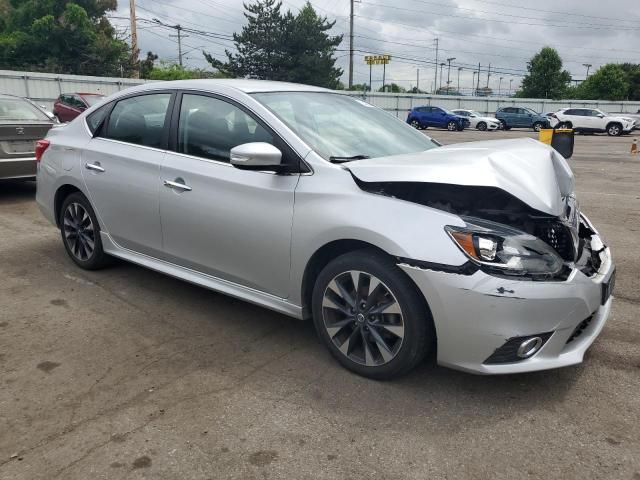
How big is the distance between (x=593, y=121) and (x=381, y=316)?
3269 cm

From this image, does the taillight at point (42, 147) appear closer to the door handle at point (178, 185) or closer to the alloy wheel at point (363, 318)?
the door handle at point (178, 185)

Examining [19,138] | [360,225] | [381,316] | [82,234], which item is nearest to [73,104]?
[19,138]

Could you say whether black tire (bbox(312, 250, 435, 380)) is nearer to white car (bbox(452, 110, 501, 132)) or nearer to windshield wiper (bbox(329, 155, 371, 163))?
windshield wiper (bbox(329, 155, 371, 163))

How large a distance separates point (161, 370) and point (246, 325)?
0.77 metres

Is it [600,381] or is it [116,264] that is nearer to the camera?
[600,381]

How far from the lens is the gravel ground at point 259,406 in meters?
2.47

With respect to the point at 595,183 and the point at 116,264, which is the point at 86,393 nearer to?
the point at 116,264

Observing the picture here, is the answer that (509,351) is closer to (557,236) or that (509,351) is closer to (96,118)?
(557,236)

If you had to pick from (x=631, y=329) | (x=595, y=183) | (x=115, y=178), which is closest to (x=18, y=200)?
(x=115, y=178)

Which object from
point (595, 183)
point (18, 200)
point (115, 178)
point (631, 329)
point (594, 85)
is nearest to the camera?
point (631, 329)

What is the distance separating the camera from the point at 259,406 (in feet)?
9.55

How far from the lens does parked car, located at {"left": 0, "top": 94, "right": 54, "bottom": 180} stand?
310 inches

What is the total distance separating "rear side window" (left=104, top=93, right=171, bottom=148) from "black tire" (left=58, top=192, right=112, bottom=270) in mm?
642

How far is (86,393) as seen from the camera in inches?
120
